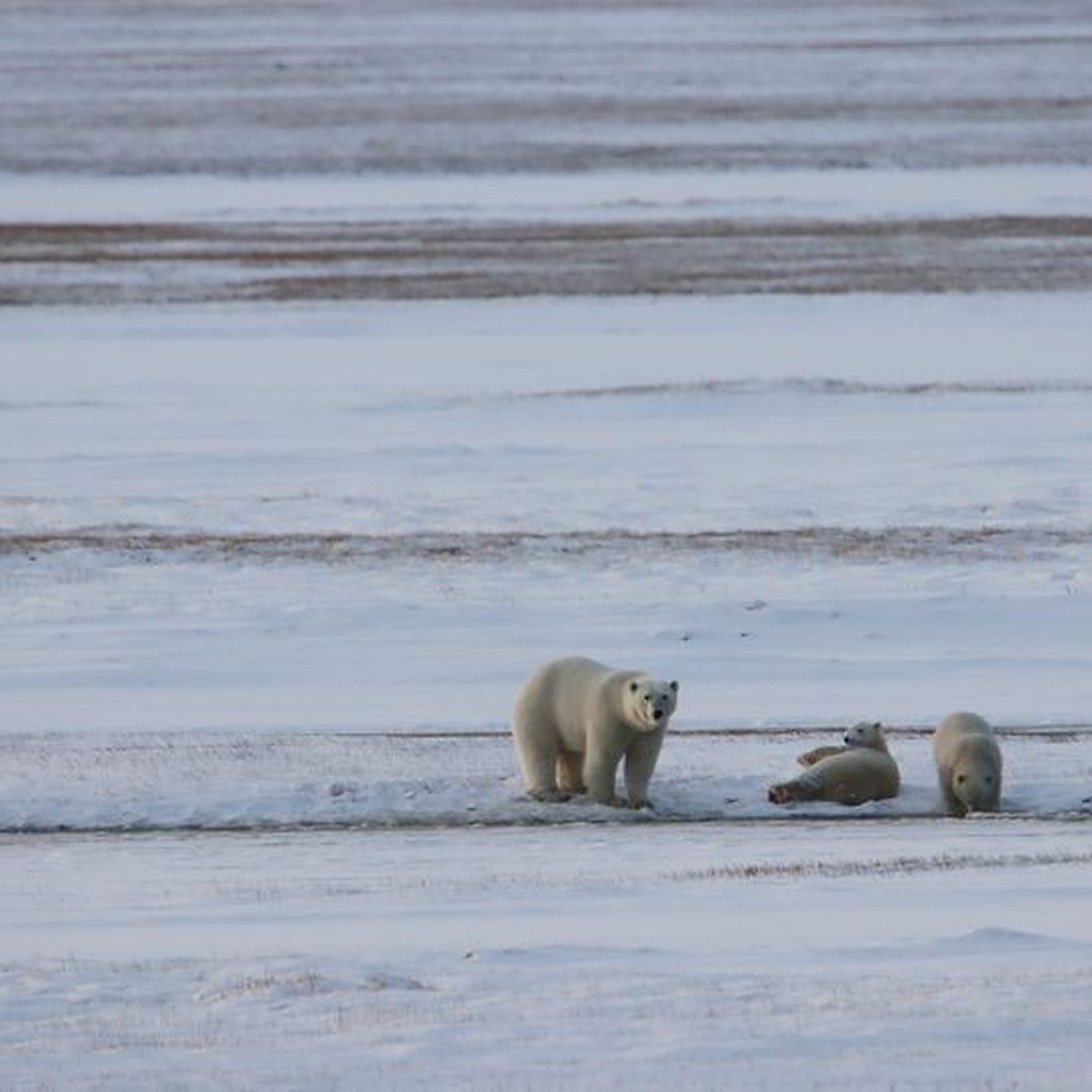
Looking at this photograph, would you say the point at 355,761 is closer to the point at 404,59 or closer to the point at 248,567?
the point at 248,567

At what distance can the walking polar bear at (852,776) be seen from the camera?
13.3 meters

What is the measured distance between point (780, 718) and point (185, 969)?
632 cm

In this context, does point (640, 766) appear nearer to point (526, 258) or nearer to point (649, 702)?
point (649, 702)

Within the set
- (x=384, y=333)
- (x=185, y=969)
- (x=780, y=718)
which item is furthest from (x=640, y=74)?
(x=185, y=969)

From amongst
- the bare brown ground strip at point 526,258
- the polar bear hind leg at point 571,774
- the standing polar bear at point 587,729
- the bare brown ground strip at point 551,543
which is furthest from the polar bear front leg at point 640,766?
the bare brown ground strip at point 526,258

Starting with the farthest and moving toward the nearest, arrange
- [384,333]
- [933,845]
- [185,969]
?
[384,333] → [933,845] → [185,969]

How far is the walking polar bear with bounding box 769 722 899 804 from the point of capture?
13336 mm

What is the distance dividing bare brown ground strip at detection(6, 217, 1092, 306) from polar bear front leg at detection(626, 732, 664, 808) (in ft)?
70.0

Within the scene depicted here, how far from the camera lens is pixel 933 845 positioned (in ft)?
40.2

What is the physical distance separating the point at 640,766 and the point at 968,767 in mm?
1535

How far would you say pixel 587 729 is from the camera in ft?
43.5

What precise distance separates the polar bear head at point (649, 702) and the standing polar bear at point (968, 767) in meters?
1.34

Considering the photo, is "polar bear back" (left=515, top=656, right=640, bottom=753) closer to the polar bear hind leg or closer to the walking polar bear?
the polar bear hind leg

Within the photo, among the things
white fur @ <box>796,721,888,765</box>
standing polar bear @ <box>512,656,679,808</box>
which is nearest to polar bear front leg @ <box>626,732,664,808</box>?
standing polar bear @ <box>512,656,679,808</box>
